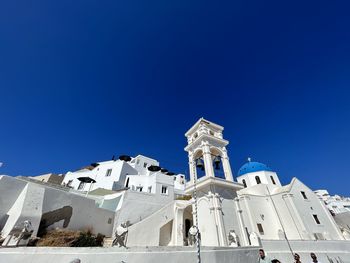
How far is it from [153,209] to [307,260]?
634 inches

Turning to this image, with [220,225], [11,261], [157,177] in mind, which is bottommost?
[11,261]

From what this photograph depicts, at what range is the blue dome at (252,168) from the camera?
28.6m

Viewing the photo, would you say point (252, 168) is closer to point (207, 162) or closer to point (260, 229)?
point (260, 229)

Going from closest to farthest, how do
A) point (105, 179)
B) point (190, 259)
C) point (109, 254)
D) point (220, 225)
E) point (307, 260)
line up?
point (109, 254), point (190, 259), point (220, 225), point (307, 260), point (105, 179)

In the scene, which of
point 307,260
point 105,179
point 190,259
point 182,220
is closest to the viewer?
point 190,259

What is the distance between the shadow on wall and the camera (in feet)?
40.7

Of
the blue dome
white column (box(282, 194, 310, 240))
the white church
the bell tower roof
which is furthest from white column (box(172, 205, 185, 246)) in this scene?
the blue dome

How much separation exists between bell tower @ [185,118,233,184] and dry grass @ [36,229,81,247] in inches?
387

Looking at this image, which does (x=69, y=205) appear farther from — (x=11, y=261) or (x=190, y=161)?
(x=190, y=161)

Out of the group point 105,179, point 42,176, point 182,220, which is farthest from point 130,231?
point 42,176

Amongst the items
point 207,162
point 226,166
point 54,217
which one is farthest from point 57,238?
point 226,166

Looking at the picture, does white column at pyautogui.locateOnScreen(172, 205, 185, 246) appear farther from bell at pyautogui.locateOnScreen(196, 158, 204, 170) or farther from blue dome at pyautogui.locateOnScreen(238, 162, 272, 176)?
blue dome at pyautogui.locateOnScreen(238, 162, 272, 176)

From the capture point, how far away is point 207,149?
46.8ft

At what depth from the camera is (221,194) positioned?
39.8ft
